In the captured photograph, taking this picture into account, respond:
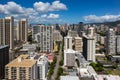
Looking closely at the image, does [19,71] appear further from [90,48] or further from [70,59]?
[90,48]

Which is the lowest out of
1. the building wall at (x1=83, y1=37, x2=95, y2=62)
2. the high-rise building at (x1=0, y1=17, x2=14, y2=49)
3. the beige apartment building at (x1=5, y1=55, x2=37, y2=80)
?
the beige apartment building at (x1=5, y1=55, x2=37, y2=80)

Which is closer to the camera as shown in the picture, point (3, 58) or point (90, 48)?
point (3, 58)

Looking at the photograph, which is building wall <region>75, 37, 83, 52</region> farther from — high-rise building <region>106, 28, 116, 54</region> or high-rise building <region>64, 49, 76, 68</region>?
high-rise building <region>64, 49, 76, 68</region>

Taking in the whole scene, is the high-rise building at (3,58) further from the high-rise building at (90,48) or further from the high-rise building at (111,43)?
the high-rise building at (111,43)

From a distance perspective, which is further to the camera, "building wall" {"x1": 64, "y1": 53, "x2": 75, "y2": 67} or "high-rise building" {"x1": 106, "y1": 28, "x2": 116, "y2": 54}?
"high-rise building" {"x1": 106, "y1": 28, "x2": 116, "y2": 54}

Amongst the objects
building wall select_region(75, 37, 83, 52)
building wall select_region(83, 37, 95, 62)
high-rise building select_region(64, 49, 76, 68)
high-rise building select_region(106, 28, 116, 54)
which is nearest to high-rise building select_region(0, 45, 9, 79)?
high-rise building select_region(64, 49, 76, 68)

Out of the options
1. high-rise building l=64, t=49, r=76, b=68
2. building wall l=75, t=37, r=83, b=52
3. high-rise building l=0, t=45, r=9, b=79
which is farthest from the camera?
building wall l=75, t=37, r=83, b=52

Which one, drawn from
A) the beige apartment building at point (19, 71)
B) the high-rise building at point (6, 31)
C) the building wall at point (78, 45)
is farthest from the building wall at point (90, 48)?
the beige apartment building at point (19, 71)

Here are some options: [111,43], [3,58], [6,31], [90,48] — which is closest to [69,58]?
[90,48]

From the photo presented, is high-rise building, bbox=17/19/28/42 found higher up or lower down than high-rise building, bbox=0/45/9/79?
higher up

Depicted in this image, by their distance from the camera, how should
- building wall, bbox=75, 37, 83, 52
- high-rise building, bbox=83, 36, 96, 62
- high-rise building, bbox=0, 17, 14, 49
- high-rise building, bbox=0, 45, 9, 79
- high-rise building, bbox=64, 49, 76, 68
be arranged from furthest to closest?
building wall, bbox=75, 37, 83, 52
high-rise building, bbox=0, 17, 14, 49
high-rise building, bbox=83, 36, 96, 62
high-rise building, bbox=64, 49, 76, 68
high-rise building, bbox=0, 45, 9, 79

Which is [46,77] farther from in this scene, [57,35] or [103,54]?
[57,35]
